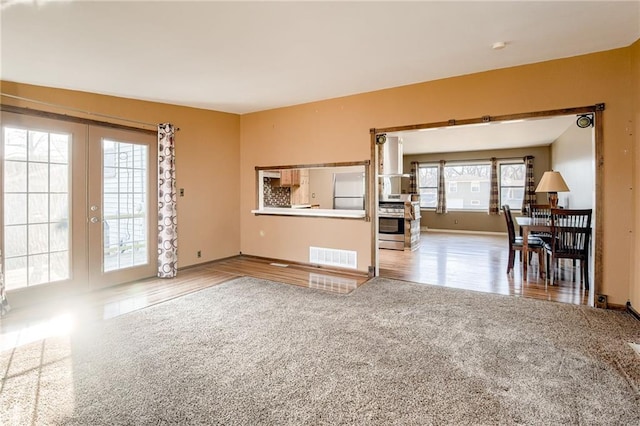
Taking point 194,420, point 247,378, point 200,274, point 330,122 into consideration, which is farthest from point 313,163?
point 194,420

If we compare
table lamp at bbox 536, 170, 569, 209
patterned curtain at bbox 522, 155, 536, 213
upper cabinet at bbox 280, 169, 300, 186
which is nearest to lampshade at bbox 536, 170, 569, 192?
table lamp at bbox 536, 170, 569, 209

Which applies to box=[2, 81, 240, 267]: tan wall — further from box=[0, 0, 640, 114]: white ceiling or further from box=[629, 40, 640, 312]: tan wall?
box=[629, 40, 640, 312]: tan wall

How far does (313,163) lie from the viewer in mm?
5293

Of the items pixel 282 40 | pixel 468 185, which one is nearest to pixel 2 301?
pixel 282 40

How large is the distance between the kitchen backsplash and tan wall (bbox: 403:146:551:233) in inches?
224

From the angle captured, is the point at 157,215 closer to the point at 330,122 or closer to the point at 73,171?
the point at 73,171

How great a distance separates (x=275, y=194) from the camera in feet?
21.0

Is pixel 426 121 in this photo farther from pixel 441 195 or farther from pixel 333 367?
pixel 441 195

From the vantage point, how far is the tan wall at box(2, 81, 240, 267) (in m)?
4.77

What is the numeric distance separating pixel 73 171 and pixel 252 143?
109 inches

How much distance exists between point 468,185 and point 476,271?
5.83 metres

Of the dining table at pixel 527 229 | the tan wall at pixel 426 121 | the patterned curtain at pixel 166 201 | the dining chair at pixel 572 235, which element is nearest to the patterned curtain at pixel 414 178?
the dining table at pixel 527 229

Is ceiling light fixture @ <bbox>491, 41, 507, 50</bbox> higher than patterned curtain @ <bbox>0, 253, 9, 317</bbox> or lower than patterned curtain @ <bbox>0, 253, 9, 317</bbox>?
higher

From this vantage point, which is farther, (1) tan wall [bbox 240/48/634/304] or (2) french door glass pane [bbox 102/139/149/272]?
(2) french door glass pane [bbox 102/139/149/272]
